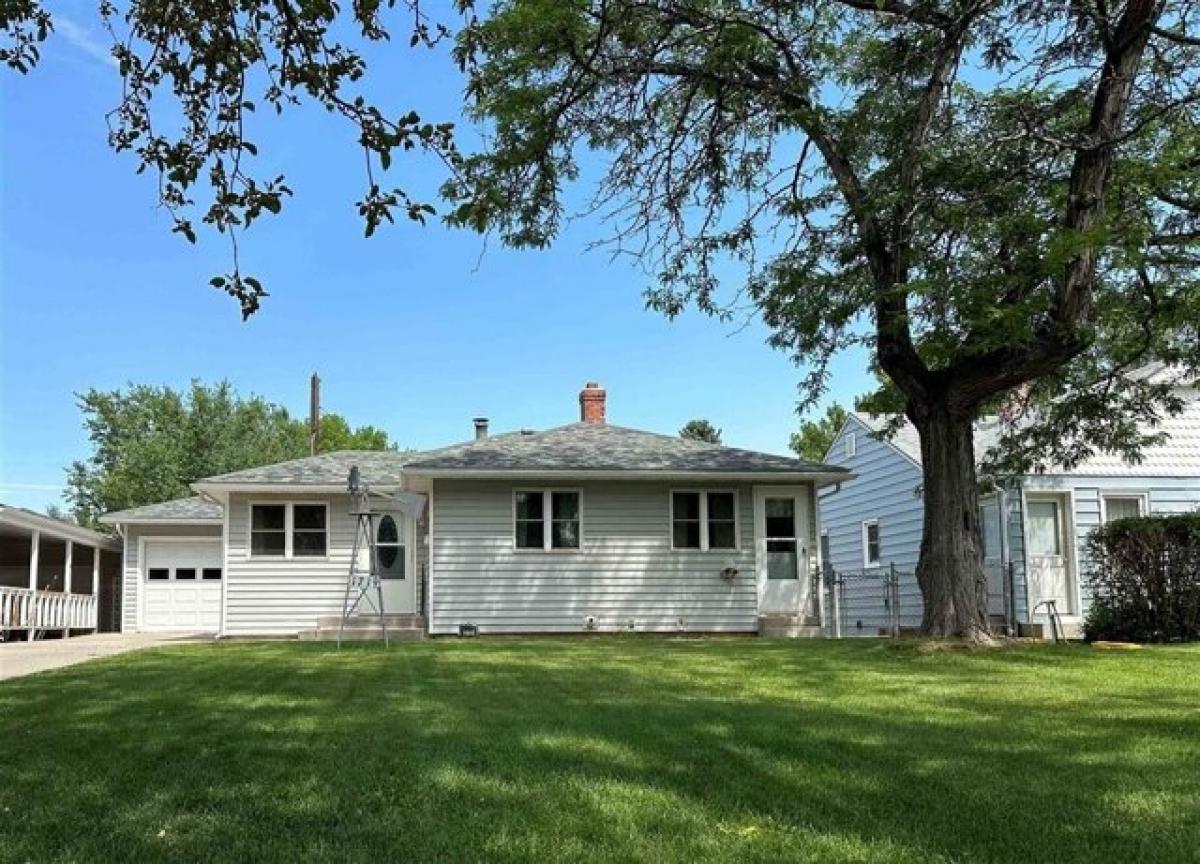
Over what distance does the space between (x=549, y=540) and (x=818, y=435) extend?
35868mm

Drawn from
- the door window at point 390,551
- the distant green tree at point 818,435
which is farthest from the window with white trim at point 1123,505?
the distant green tree at point 818,435

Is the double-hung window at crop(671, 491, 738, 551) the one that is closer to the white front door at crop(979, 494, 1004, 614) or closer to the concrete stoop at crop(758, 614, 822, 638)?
the concrete stoop at crop(758, 614, 822, 638)

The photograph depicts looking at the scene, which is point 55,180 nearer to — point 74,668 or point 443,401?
point 74,668

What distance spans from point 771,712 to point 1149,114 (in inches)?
309

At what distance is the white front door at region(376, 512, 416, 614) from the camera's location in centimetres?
1828

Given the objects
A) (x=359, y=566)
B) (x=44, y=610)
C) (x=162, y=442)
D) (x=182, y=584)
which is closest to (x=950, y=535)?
(x=359, y=566)

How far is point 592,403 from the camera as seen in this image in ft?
69.0

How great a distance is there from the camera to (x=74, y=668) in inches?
413

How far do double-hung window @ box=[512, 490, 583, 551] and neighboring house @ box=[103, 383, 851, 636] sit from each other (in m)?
0.02

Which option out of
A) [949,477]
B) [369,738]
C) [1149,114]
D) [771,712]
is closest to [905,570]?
[949,477]

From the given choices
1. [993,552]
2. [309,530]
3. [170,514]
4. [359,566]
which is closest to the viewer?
[359,566]

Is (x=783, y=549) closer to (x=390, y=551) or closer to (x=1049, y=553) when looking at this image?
(x=1049, y=553)

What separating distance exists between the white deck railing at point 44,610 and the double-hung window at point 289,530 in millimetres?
5355

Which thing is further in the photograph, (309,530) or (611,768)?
(309,530)
